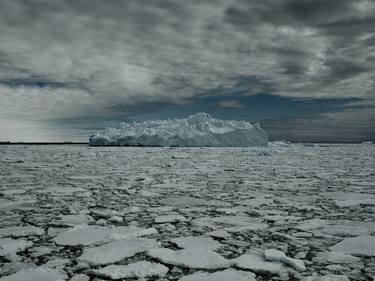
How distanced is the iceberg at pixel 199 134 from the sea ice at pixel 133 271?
106 ft

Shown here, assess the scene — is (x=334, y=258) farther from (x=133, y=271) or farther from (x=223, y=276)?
(x=133, y=271)

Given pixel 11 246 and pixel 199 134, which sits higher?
pixel 199 134

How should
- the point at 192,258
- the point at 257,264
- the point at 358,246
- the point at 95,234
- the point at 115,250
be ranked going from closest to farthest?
the point at 257,264, the point at 192,258, the point at 115,250, the point at 358,246, the point at 95,234

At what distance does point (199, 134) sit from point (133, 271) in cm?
3275

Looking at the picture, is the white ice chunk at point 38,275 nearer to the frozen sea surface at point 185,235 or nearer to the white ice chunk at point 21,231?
the frozen sea surface at point 185,235

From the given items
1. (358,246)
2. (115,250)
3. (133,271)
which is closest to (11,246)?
(115,250)

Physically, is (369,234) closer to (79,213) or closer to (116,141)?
A: (79,213)

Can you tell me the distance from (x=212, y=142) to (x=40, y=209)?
107 feet

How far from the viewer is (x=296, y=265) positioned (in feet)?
5.93

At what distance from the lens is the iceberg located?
3444 cm

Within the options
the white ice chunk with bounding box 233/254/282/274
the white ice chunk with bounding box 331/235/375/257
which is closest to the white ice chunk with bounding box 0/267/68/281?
the white ice chunk with bounding box 233/254/282/274

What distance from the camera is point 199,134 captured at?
113 feet

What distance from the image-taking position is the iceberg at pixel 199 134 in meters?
34.4

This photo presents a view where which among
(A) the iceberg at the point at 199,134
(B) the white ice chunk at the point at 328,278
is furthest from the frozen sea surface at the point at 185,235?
(A) the iceberg at the point at 199,134
